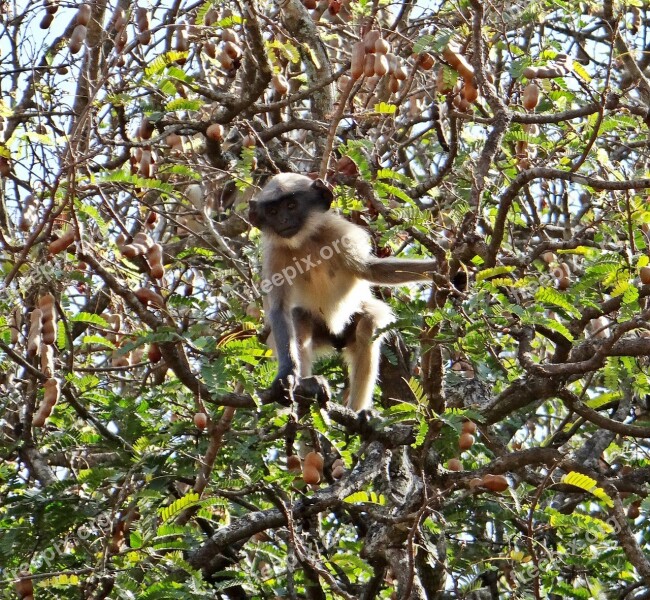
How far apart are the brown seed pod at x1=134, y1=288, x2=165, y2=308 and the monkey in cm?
148

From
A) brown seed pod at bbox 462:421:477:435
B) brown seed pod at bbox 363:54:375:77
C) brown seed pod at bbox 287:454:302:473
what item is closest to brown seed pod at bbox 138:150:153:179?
brown seed pod at bbox 363:54:375:77

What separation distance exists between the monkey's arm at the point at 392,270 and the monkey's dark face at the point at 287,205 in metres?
0.51

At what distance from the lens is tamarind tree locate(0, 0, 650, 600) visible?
15.9 ft

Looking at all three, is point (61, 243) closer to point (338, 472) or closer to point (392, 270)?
point (338, 472)

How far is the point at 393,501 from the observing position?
5660 mm

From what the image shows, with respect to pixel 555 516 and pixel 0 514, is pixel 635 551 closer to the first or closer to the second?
pixel 555 516

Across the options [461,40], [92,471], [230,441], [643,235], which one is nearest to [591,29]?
[461,40]

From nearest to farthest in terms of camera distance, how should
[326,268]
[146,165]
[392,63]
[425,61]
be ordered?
[392,63]
[146,165]
[425,61]
[326,268]

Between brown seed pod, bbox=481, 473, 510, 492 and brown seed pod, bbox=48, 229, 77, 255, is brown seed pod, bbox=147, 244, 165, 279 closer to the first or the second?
brown seed pod, bbox=48, 229, 77, 255

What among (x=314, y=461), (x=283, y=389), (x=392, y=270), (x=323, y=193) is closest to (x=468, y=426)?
(x=314, y=461)

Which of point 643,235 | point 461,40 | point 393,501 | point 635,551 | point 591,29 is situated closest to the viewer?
point 635,551

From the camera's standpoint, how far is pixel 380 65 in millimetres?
5176

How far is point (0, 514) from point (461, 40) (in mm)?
3923

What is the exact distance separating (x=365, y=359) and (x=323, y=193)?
1.18 metres
